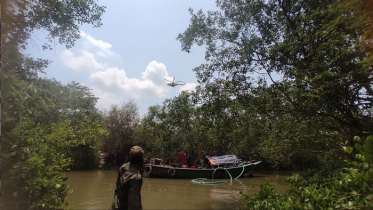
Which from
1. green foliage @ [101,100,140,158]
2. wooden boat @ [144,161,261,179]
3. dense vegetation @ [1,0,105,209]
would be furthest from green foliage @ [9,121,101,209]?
green foliage @ [101,100,140,158]

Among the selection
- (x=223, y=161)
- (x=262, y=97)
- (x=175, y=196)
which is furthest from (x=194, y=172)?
(x=262, y=97)

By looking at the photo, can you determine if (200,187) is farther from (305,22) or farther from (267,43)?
(305,22)

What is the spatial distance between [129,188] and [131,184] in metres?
0.05

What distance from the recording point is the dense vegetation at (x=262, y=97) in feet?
9.92

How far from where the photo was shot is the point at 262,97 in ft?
23.7

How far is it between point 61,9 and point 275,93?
19.5ft

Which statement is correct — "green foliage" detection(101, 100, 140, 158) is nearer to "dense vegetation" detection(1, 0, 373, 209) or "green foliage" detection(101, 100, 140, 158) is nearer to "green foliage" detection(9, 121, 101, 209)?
"dense vegetation" detection(1, 0, 373, 209)

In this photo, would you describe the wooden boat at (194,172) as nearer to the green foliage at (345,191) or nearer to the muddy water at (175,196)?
the muddy water at (175,196)

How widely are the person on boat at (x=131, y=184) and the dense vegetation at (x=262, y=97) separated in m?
1.48

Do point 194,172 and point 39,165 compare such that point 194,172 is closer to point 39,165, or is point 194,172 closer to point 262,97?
point 262,97

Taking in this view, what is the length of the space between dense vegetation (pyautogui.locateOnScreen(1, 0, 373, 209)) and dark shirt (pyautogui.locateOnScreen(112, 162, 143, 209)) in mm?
1477

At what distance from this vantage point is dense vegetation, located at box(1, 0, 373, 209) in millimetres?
→ 3023

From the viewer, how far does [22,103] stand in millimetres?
3387

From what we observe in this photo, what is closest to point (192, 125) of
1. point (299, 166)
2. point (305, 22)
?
point (299, 166)
